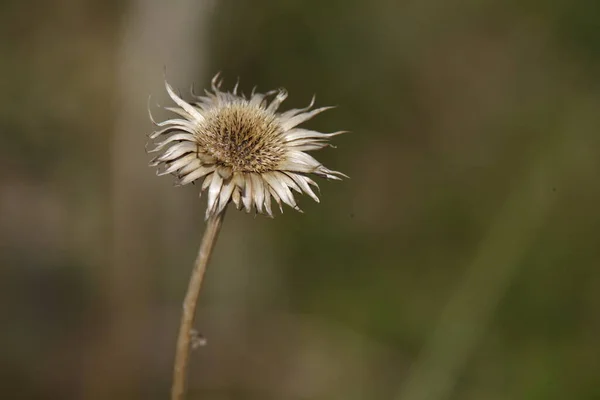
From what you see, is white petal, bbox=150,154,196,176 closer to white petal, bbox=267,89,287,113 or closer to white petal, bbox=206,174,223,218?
white petal, bbox=206,174,223,218

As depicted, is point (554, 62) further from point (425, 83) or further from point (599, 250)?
point (599, 250)

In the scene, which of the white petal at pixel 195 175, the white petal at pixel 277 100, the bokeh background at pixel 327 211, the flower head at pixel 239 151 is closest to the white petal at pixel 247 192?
the flower head at pixel 239 151

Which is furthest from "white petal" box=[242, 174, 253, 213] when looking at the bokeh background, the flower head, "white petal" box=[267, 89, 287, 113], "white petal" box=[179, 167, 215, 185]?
the bokeh background

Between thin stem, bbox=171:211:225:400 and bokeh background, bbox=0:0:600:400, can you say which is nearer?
thin stem, bbox=171:211:225:400

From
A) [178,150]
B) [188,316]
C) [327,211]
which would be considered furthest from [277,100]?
[327,211]

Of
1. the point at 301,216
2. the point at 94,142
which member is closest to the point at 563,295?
the point at 301,216

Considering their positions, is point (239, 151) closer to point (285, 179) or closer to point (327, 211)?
point (285, 179)
